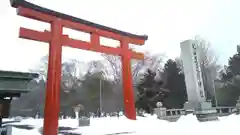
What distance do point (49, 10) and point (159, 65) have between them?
25.8m

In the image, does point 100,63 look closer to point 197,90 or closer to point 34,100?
point 34,100

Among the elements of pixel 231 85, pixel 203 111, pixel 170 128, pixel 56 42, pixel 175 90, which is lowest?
pixel 170 128

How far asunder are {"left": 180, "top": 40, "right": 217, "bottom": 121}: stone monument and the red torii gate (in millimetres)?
3817

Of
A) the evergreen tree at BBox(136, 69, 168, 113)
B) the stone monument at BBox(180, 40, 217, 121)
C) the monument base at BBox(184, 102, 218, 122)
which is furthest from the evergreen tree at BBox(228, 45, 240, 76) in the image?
the monument base at BBox(184, 102, 218, 122)

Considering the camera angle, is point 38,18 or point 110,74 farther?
point 110,74

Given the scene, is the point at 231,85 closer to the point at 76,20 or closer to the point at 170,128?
the point at 170,128

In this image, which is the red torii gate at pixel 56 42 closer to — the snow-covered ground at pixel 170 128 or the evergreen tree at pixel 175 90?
the snow-covered ground at pixel 170 128

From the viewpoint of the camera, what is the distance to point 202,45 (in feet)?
101

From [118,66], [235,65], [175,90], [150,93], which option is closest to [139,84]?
[150,93]

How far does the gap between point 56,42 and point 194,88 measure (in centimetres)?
873

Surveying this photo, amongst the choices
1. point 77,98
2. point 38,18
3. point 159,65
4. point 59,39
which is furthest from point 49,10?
point 159,65

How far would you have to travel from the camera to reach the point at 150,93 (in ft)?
70.2

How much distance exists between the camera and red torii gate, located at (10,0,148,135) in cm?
920

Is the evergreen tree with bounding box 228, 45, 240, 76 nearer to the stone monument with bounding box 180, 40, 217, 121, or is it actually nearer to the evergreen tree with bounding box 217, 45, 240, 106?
the evergreen tree with bounding box 217, 45, 240, 106
